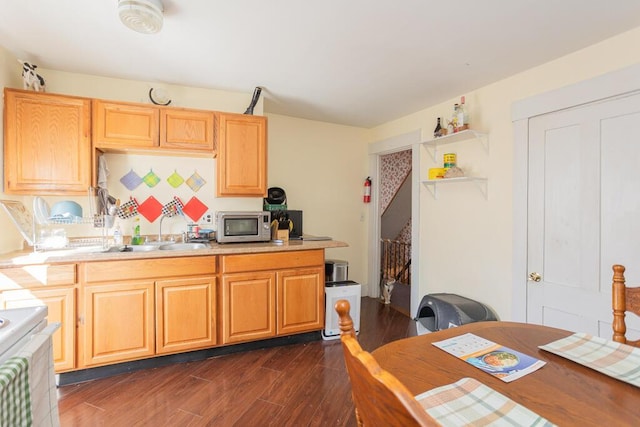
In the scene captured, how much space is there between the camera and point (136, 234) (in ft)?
9.44

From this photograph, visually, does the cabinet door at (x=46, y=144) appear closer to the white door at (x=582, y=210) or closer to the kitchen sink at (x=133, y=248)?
the kitchen sink at (x=133, y=248)

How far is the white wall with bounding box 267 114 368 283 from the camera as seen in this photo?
13.3ft

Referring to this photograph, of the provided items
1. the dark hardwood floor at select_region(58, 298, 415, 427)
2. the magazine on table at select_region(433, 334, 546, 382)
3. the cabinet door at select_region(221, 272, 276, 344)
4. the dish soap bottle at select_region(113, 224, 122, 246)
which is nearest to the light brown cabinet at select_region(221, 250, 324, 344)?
the cabinet door at select_region(221, 272, 276, 344)

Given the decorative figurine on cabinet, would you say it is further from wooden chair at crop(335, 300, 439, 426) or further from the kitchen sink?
wooden chair at crop(335, 300, 439, 426)

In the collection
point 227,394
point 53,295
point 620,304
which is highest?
point 620,304

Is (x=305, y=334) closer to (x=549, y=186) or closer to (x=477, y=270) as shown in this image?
(x=477, y=270)

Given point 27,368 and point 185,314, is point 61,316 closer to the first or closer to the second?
point 185,314

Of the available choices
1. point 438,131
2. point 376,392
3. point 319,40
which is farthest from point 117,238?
point 438,131

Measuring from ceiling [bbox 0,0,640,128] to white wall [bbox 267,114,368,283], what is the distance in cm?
105

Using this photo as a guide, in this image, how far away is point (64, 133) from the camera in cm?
248

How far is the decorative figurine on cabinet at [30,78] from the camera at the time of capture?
2404 mm

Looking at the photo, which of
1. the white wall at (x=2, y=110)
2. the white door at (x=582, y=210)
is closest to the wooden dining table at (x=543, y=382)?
the white door at (x=582, y=210)

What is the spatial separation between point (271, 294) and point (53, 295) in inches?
60.4

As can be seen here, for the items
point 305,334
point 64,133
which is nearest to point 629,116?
point 305,334
